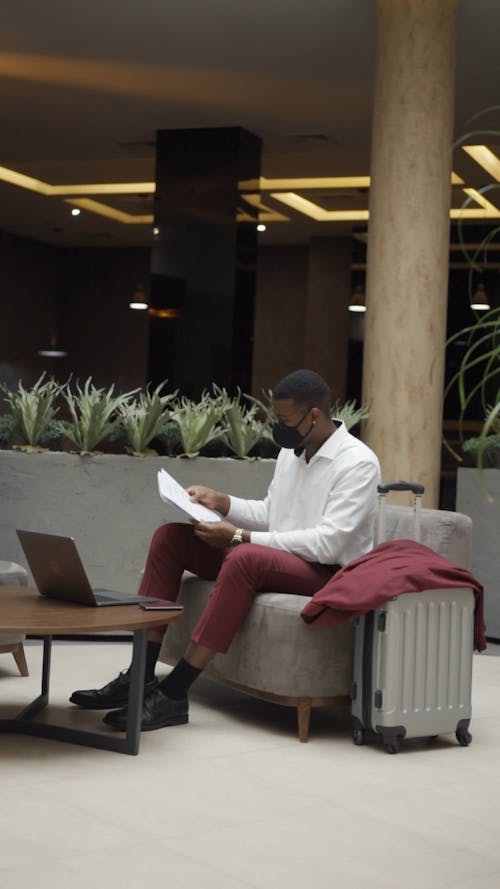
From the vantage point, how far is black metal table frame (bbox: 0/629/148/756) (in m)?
4.02

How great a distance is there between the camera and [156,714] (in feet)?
14.4

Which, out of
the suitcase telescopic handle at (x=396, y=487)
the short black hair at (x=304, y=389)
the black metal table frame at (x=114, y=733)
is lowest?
the black metal table frame at (x=114, y=733)

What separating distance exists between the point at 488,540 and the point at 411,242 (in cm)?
169

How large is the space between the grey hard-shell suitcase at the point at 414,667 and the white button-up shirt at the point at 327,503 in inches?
4.7

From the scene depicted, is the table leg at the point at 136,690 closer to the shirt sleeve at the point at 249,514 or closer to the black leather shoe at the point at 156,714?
the black leather shoe at the point at 156,714

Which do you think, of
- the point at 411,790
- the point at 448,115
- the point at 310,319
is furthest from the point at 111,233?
the point at 411,790

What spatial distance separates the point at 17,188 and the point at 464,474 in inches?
373

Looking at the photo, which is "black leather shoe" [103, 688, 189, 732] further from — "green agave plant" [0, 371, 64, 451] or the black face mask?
"green agave plant" [0, 371, 64, 451]

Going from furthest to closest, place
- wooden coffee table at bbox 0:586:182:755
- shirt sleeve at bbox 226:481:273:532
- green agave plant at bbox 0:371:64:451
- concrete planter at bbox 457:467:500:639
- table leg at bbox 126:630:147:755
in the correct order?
concrete planter at bbox 457:467:500:639 < green agave plant at bbox 0:371:64:451 < shirt sleeve at bbox 226:481:273:532 < table leg at bbox 126:630:147:755 < wooden coffee table at bbox 0:586:182:755

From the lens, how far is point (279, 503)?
479 cm

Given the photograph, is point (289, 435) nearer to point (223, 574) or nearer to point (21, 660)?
point (223, 574)

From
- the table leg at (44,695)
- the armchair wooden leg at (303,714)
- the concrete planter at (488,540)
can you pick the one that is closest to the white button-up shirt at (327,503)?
the armchair wooden leg at (303,714)

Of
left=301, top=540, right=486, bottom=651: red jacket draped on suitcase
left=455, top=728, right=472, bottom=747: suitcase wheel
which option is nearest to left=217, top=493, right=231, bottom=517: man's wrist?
left=301, top=540, right=486, bottom=651: red jacket draped on suitcase

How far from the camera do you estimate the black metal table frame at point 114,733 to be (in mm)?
4020
